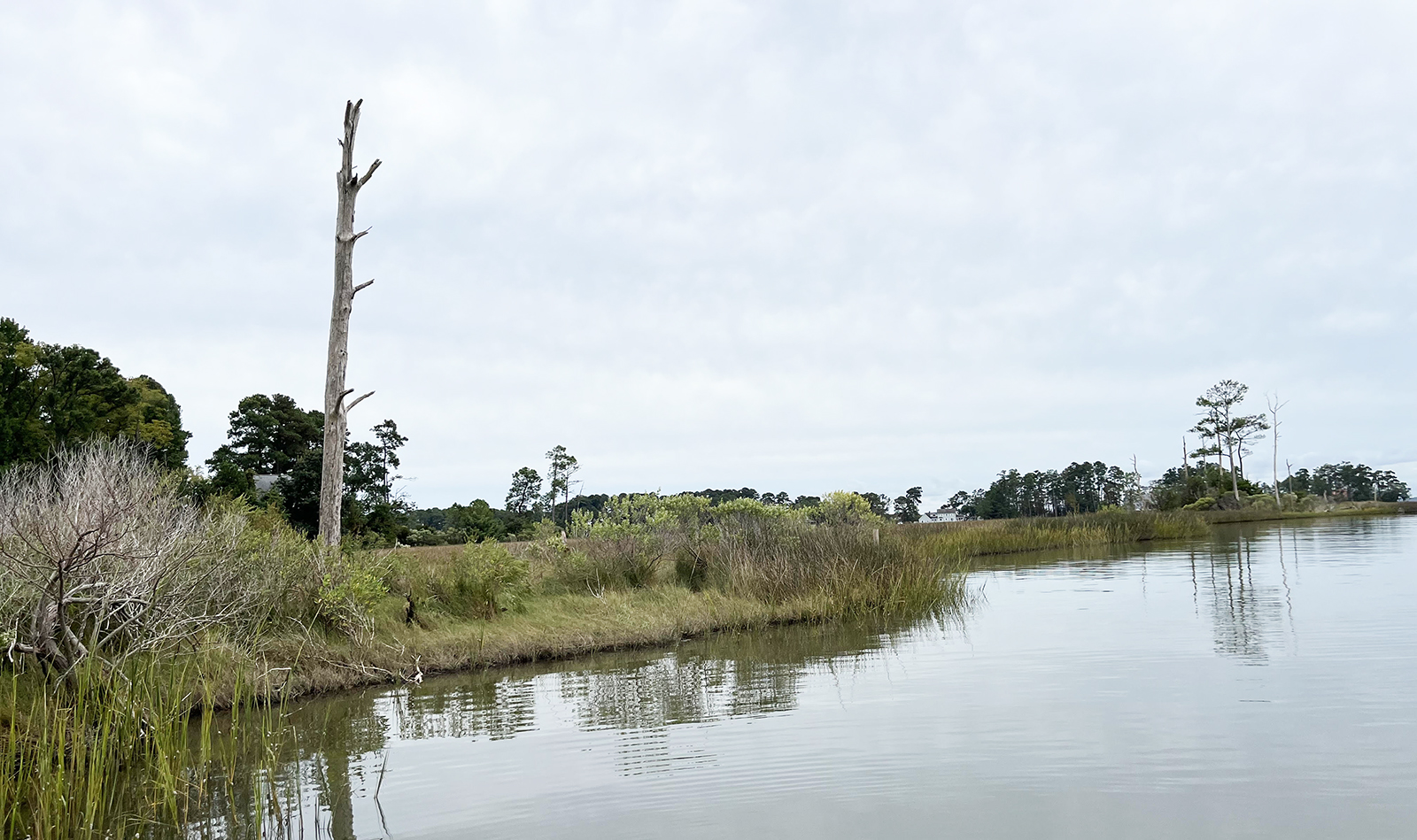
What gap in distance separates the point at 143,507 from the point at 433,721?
119 inches

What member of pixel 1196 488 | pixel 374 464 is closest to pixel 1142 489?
pixel 1196 488

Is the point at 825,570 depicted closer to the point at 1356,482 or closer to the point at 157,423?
the point at 157,423

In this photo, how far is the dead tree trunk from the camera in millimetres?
13289

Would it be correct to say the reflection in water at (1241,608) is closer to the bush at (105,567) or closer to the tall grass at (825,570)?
the tall grass at (825,570)

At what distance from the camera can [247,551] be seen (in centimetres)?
1036

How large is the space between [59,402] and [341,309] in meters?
24.5

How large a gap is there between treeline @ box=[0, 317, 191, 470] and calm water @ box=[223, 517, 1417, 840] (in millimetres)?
23768

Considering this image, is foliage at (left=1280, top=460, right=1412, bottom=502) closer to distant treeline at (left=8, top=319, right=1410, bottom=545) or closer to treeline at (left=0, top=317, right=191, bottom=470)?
distant treeline at (left=8, top=319, right=1410, bottom=545)

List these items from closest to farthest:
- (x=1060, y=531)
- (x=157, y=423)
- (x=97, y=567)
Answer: (x=97, y=567) → (x=1060, y=531) → (x=157, y=423)

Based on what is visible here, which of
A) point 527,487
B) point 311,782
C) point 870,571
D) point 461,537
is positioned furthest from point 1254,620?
point 527,487

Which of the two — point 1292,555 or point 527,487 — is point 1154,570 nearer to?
point 1292,555

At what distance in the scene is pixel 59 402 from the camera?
3161cm

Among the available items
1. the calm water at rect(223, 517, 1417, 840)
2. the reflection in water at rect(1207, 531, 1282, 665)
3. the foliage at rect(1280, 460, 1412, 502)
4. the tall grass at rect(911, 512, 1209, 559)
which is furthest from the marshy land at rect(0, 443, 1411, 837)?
the foliage at rect(1280, 460, 1412, 502)

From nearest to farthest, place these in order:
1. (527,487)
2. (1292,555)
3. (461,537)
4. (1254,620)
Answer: (1254,620) → (1292,555) → (461,537) → (527,487)
